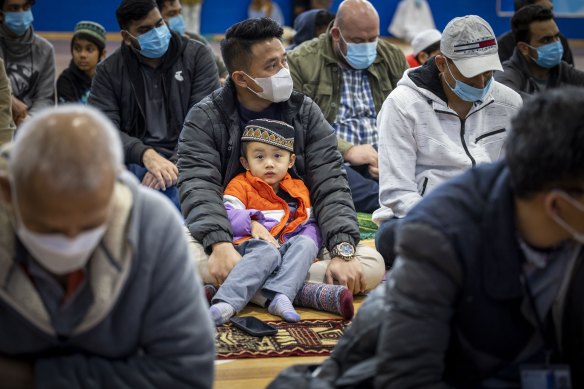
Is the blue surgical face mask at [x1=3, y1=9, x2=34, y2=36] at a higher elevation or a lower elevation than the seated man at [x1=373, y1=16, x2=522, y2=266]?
higher

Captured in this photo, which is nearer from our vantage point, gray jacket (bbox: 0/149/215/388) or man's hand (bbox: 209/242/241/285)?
gray jacket (bbox: 0/149/215/388)

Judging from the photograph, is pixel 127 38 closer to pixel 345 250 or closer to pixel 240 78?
pixel 240 78

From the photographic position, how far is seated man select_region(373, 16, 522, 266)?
349 cm

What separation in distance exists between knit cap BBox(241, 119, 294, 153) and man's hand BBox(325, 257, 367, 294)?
1.62 feet

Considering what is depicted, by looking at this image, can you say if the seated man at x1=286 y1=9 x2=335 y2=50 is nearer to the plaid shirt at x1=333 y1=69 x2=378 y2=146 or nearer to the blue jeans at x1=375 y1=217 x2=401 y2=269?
the plaid shirt at x1=333 y1=69 x2=378 y2=146

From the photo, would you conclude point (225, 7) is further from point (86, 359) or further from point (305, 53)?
point (86, 359)

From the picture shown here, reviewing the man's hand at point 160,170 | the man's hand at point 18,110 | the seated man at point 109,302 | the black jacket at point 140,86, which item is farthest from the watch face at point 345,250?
the man's hand at point 18,110

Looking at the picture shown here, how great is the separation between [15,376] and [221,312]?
1487 millimetres

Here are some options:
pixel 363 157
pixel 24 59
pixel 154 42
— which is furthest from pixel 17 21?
pixel 363 157

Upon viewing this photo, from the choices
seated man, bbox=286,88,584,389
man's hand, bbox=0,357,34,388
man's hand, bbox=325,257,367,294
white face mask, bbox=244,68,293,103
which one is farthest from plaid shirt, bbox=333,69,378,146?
man's hand, bbox=0,357,34,388

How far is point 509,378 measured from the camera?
1769mm

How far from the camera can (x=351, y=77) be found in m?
4.95

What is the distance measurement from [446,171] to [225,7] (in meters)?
9.54

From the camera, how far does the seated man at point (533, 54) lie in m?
5.11
